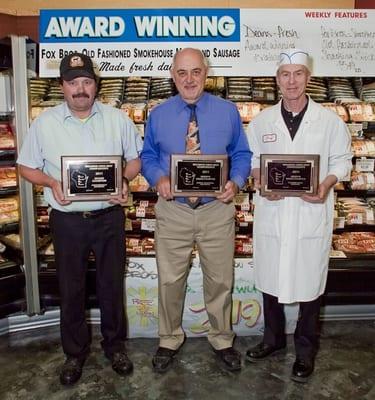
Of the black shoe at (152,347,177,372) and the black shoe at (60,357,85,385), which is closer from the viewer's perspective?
the black shoe at (60,357,85,385)

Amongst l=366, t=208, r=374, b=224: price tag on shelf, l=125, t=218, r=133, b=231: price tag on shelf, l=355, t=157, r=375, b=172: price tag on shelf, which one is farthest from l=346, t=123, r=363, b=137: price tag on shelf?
l=125, t=218, r=133, b=231: price tag on shelf

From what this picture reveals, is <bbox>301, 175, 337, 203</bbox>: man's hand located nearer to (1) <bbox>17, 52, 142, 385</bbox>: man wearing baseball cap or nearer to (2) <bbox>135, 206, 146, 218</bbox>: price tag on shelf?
(1) <bbox>17, 52, 142, 385</bbox>: man wearing baseball cap

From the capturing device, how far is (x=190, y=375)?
284 centimetres

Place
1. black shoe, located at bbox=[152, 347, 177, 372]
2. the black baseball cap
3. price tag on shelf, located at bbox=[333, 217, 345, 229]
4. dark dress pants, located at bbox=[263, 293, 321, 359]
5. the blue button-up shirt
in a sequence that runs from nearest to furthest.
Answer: the black baseball cap < the blue button-up shirt < dark dress pants, located at bbox=[263, 293, 321, 359] < black shoe, located at bbox=[152, 347, 177, 372] < price tag on shelf, located at bbox=[333, 217, 345, 229]

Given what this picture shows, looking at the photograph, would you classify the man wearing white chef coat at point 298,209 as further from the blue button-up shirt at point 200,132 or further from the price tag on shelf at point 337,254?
the price tag on shelf at point 337,254

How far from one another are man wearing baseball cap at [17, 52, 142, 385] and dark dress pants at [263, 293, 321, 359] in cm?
89

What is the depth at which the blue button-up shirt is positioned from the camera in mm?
2645

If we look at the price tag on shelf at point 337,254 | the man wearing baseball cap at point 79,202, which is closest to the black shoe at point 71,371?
the man wearing baseball cap at point 79,202

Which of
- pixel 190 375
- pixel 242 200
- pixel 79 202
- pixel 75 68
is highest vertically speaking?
pixel 75 68

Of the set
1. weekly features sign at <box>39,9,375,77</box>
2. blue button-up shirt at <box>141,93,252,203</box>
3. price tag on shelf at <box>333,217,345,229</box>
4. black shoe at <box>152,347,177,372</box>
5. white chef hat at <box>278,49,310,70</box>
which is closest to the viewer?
white chef hat at <box>278,49,310,70</box>

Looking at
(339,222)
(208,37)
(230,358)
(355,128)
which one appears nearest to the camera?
(230,358)

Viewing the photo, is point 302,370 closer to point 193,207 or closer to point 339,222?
point 193,207

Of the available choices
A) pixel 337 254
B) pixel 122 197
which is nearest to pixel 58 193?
pixel 122 197

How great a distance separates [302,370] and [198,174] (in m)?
1.31
